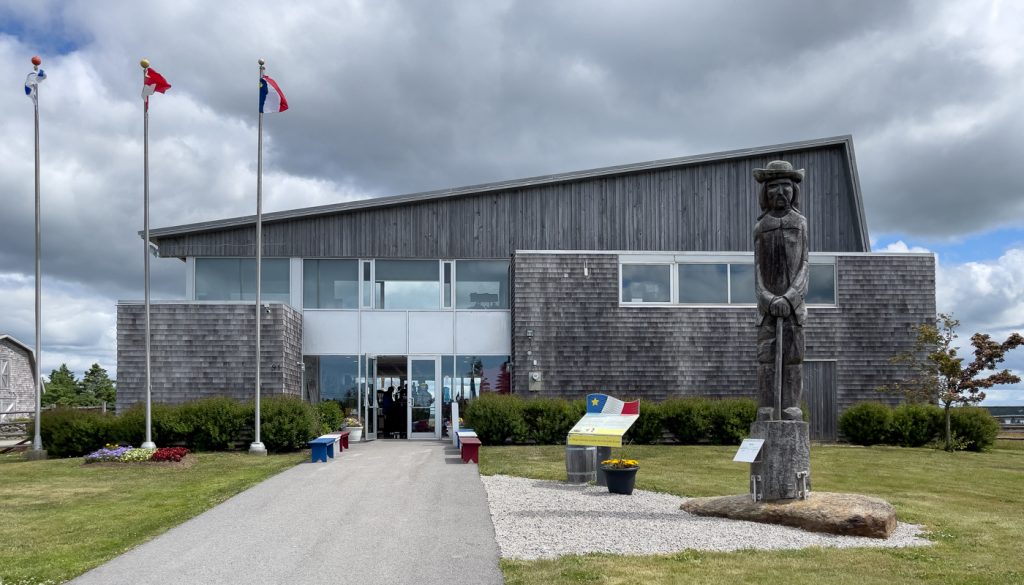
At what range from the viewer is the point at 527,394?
76.8 ft

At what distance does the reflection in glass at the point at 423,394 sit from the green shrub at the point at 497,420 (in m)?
3.30

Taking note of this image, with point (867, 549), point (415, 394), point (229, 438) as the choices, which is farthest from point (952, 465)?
point (229, 438)

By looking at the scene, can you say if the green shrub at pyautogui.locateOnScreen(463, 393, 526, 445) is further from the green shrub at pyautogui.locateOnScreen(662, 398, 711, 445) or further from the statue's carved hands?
the statue's carved hands

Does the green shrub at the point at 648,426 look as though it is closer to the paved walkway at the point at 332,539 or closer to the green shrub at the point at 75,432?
the paved walkway at the point at 332,539

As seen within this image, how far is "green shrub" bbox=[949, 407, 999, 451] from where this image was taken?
2284cm

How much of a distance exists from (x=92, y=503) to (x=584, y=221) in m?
16.1

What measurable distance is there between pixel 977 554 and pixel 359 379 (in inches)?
707

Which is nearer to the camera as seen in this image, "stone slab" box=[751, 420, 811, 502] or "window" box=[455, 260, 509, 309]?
"stone slab" box=[751, 420, 811, 502]

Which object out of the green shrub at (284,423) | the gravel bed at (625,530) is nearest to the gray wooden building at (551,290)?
the green shrub at (284,423)

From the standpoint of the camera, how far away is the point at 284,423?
19734 millimetres

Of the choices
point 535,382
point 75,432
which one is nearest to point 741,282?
point 535,382

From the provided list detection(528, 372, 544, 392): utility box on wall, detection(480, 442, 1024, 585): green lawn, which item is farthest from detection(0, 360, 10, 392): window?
detection(480, 442, 1024, 585): green lawn

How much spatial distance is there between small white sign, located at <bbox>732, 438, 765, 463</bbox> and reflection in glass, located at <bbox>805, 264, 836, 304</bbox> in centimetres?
1469

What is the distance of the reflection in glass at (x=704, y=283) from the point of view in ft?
79.5
